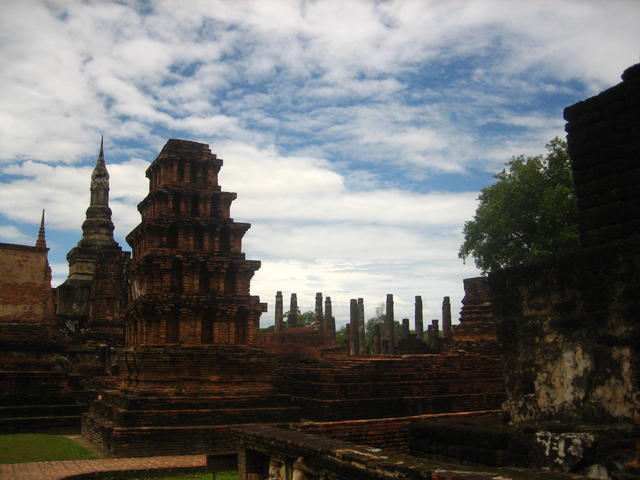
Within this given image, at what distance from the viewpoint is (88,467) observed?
1009 centimetres

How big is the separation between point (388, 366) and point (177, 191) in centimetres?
712

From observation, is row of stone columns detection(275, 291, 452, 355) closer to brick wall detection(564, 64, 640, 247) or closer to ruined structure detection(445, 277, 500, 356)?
ruined structure detection(445, 277, 500, 356)

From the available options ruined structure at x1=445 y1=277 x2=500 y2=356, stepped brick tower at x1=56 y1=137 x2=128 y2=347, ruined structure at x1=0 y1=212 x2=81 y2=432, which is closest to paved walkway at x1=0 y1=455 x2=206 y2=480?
ruined structure at x1=0 y1=212 x2=81 y2=432

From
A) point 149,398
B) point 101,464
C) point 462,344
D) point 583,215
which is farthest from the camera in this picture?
point 462,344

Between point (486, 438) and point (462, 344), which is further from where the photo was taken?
point (462, 344)

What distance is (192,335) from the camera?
1456cm

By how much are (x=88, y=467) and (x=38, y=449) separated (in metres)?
2.66

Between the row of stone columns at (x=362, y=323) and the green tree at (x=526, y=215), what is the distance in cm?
1161

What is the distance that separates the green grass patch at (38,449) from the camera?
36.3 ft

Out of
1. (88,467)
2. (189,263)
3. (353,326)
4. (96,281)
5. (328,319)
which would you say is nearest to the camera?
(88,467)

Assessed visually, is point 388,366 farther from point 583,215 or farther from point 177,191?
point 583,215

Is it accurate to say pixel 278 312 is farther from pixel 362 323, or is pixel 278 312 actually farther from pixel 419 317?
pixel 419 317

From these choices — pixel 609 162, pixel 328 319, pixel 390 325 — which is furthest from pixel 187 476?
pixel 328 319

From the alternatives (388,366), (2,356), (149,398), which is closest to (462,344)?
(388,366)
